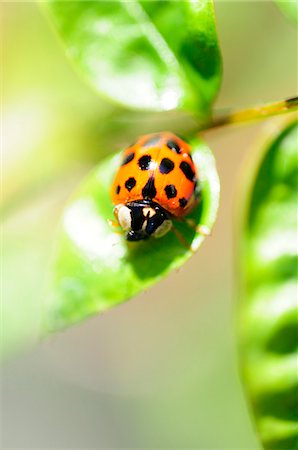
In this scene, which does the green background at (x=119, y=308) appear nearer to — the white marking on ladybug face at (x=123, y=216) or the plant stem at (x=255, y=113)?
the plant stem at (x=255, y=113)

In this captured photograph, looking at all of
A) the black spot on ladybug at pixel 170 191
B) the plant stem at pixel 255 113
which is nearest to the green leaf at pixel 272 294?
the plant stem at pixel 255 113

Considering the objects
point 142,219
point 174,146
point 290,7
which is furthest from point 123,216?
point 290,7

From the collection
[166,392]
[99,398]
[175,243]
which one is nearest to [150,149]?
[175,243]

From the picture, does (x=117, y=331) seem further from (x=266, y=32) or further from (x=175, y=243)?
(x=175, y=243)

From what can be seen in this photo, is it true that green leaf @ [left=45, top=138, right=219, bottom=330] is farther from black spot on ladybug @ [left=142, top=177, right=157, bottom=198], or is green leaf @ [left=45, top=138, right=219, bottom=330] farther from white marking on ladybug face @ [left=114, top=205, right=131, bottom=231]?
black spot on ladybug @ [left=142, top=177, right=157, bottom=198]

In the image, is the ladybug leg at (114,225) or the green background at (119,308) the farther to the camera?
the green background at (119,308)

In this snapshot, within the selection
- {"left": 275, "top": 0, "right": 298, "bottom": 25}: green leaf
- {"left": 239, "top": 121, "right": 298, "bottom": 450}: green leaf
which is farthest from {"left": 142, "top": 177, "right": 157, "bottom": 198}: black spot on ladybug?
{"left": 275, "top": 0, "right": 298, "bottom": 25}: green leaf

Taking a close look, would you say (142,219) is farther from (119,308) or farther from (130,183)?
(119,308)
